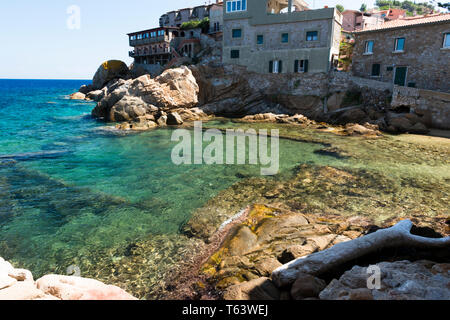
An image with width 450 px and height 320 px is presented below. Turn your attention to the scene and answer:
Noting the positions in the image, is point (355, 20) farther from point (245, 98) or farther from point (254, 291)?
point (254, 291)

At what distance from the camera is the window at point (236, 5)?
4038 centimetres

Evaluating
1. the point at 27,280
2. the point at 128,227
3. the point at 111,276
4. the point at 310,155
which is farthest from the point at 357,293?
the point at 310,155

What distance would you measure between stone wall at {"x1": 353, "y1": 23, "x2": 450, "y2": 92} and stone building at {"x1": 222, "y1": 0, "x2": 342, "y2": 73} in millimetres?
4147

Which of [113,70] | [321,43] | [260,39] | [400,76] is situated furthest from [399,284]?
[113,70]

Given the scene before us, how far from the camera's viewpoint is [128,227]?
10.0 meters

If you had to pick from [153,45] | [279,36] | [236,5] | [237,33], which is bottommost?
[279,36]

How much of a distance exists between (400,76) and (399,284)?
109 ft

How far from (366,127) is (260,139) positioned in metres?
11.5

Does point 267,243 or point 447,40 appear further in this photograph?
point 447,40

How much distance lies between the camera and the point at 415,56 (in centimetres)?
2988

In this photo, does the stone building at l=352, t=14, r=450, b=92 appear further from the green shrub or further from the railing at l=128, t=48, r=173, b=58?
the railing at l=128, t=48, r=173, b=58

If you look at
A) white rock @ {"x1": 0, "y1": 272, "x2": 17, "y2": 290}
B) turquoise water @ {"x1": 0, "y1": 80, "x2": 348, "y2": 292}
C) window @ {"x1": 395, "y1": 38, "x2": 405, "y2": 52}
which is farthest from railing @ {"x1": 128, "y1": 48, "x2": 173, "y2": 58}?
white rock @ {"x1": 0, "y1": 272, "x2": 17, "y2": 290}

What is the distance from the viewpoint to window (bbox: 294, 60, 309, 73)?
3713 cm

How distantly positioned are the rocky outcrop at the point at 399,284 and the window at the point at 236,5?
138 feet
